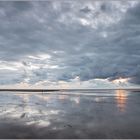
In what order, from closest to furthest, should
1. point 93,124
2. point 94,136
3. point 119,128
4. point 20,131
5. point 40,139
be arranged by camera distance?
point 40,139, point 94,136, point 20,131, point 119,128, point 93,124

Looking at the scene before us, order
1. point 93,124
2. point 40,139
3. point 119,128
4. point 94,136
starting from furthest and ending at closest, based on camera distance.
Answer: point 93,124 → point 119,128 → point 94,136 → point 40,139

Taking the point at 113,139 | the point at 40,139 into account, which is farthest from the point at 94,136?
the point at 40,139

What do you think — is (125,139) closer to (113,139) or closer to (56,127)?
(113,139)

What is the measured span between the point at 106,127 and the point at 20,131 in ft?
20.4

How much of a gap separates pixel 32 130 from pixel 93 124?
5.03 meters

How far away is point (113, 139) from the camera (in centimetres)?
1193

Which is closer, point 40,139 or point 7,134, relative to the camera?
point 40,139

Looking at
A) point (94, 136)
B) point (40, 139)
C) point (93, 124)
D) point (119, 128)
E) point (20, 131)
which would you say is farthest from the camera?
point (93, 124)

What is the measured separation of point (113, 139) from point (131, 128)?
12.5 feet

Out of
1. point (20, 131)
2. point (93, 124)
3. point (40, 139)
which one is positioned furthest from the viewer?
point (93, 124)

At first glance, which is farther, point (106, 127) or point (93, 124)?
point (93, 124)

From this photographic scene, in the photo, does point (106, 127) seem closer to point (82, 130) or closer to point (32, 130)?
point (82, 130)

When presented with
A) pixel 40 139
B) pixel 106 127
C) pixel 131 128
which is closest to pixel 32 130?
pixel 40 139

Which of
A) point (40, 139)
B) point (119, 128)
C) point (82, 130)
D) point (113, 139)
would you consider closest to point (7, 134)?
point (40, 139)
